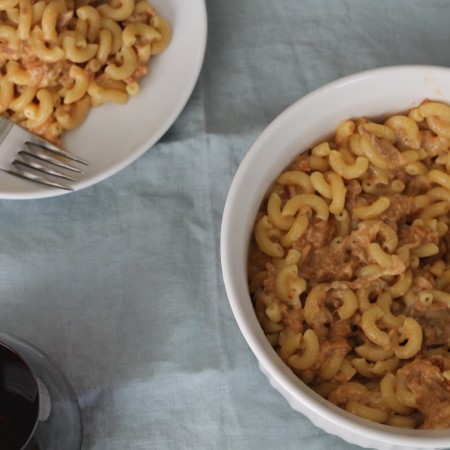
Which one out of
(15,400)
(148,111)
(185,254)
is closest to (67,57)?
(148,111)

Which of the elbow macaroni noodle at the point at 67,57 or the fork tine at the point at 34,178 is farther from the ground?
the elbow macaroni noodle at the point at 67,57

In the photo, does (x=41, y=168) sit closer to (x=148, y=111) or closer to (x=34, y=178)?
(x=34, y=178)

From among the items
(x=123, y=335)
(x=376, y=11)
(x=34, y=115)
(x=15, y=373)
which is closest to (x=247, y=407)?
(x=123, y=335)

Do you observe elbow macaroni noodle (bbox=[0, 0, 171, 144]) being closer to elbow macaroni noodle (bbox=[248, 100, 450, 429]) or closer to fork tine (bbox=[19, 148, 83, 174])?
fork tine (bbox=[19, 148, 83, 174])

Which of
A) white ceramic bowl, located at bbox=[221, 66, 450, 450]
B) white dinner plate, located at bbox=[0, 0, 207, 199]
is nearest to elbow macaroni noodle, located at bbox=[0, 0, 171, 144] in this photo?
white dinner plate, located at bbox=[0, 0, 207, 199]

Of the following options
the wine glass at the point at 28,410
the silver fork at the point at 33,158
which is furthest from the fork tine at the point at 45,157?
the wine glass at the point at 28,410

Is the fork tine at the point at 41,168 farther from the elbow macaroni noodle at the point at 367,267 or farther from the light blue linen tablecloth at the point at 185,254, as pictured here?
the elbow macaroni noodle at the point at 367,267

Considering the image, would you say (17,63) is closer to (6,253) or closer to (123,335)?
(6,253)
